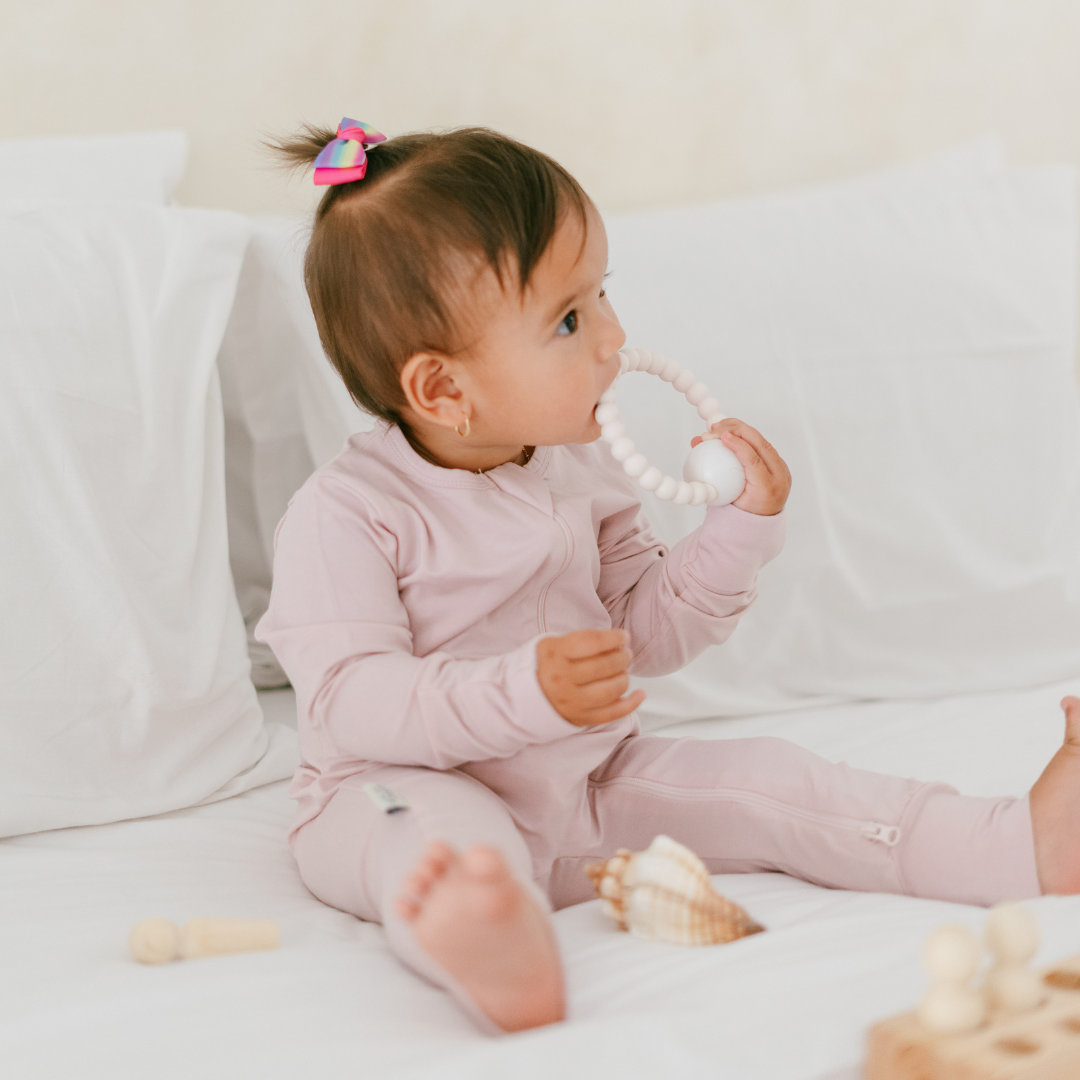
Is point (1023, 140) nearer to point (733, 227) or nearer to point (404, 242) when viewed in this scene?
point (733, 227)

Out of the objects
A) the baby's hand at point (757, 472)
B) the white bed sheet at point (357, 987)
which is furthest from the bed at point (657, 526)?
the baby's hand at point (757, 472)

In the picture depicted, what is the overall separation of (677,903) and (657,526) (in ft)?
1.82

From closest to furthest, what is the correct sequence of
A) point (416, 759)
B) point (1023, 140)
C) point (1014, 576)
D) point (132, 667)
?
point (416, 759) < point (132, 667) < point (1014, 576) < point (1023, 140)

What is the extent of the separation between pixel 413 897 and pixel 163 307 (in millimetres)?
661

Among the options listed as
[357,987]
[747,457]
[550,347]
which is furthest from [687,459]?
[357,987]

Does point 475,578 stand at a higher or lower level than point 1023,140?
lower

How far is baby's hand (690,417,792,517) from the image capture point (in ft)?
2.95

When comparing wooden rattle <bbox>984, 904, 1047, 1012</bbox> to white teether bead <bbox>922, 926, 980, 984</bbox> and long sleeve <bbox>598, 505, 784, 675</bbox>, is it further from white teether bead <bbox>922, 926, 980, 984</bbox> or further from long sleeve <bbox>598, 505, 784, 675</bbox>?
long sleeve <bbox>598, 505, 784, 675</bbox>

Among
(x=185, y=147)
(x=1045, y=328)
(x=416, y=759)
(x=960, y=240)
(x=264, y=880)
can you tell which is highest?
(x=185, y=147)

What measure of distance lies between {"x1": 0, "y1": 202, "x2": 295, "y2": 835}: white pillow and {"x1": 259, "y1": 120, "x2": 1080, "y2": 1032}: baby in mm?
162

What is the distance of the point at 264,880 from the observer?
84cm

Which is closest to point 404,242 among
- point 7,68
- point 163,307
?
point 163,307

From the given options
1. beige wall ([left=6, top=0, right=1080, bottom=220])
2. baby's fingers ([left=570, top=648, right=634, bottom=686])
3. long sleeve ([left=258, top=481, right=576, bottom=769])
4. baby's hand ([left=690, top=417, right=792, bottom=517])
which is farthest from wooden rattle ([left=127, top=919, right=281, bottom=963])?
beige wall ([left=6, top=0, right=1080, bottom=220])

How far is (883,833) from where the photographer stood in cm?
79
